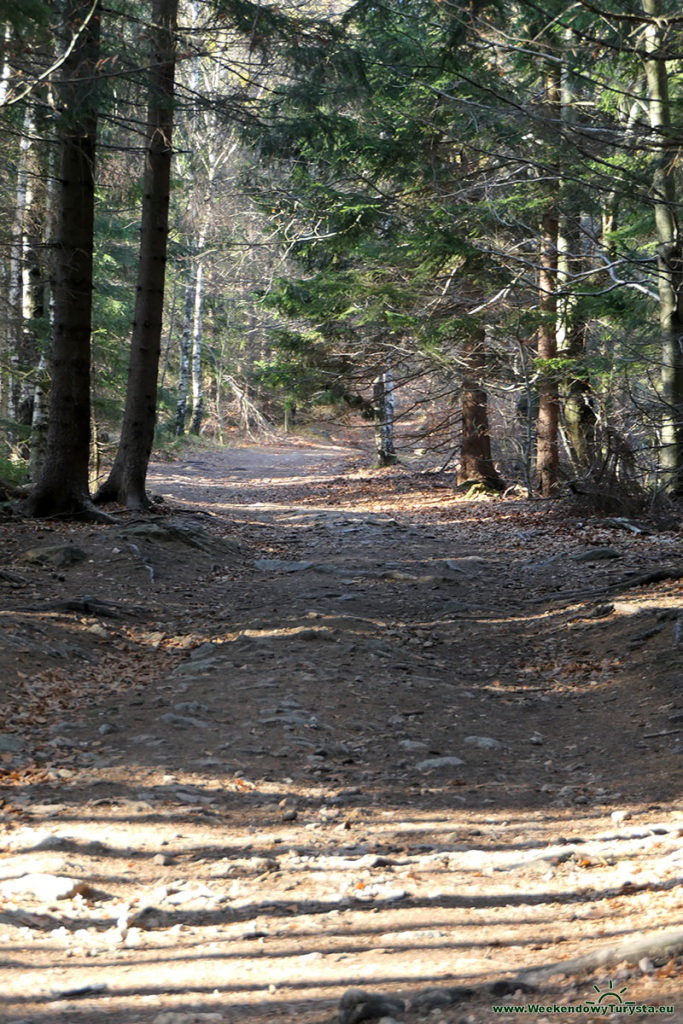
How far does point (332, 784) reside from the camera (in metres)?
5.44

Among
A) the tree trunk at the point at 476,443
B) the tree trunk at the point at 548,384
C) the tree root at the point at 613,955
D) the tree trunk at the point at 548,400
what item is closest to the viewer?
the tree root at the point at 613,955

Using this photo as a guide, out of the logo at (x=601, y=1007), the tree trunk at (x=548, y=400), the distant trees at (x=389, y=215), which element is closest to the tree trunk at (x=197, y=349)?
the distant trees at (x=389, y=215)

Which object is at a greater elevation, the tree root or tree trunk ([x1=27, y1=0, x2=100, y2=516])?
tree trunk ([x1=27, y1=0, x2=100, y2=516])

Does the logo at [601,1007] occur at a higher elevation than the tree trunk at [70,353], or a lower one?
lower

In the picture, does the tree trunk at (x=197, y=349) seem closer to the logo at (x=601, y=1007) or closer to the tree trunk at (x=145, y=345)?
the tree trunk at (x=145, y=345)

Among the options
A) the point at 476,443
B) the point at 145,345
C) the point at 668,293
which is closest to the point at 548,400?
the point at 476,443

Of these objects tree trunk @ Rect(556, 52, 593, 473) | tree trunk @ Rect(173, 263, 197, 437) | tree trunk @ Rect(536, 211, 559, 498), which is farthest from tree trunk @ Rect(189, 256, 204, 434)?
tree trunk @ Rect(556, 52, 593, 473)

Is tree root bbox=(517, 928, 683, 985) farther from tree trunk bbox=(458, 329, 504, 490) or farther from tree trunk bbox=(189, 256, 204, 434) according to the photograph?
tree trunk bbox=(189, 256, 204, 434)

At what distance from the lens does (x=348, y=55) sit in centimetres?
1233

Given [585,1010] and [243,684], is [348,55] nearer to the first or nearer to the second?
[243,684]

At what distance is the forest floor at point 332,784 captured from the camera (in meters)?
3.19

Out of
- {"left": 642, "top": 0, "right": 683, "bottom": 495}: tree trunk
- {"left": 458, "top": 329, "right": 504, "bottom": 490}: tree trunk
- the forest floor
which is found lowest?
the forest floor

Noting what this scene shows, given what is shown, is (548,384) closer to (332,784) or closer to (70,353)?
(70,353)

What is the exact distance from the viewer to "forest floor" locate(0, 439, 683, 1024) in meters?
3.19
